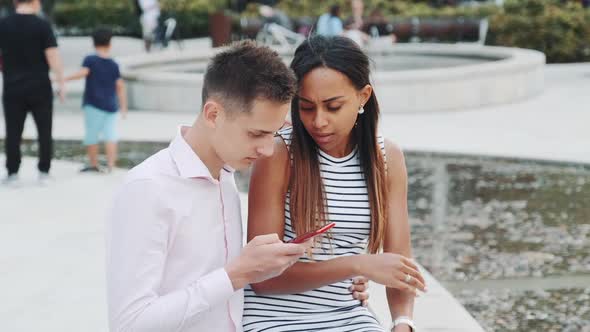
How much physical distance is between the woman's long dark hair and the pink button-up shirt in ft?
1.48

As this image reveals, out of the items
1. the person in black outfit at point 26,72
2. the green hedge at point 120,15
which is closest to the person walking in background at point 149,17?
the green hedge at point 120,15

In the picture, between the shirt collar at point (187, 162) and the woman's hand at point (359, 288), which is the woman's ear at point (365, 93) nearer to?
the woman's hand at point (359, 288)

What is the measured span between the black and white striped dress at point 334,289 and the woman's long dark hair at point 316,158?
0.03 meters

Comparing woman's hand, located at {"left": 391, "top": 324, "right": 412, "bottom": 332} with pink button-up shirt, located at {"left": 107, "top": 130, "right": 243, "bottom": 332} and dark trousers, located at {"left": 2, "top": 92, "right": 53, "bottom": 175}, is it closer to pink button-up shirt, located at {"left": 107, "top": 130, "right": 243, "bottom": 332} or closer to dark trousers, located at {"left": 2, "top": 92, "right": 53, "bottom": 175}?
pink button-up shirt, located at {"left": 107, "top": 130, "right": 243, "bottom": 332}

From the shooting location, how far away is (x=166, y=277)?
2412mm

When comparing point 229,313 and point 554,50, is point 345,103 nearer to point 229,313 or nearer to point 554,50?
point 229,313

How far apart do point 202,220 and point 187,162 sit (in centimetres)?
15

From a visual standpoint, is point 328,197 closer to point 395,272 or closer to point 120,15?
point 395,272

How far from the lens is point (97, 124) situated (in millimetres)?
8836

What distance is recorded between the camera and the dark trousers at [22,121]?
26.9 ft

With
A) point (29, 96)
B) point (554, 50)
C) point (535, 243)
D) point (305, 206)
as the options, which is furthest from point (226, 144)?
point (554, 50)

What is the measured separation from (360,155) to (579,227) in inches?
172

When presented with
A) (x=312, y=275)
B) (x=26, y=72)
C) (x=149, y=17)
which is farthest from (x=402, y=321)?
(x=149, y=17)

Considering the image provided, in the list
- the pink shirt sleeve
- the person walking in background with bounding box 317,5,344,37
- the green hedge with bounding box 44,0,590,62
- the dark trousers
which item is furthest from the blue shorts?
the green hedge with bounding box 44,0,590,62
